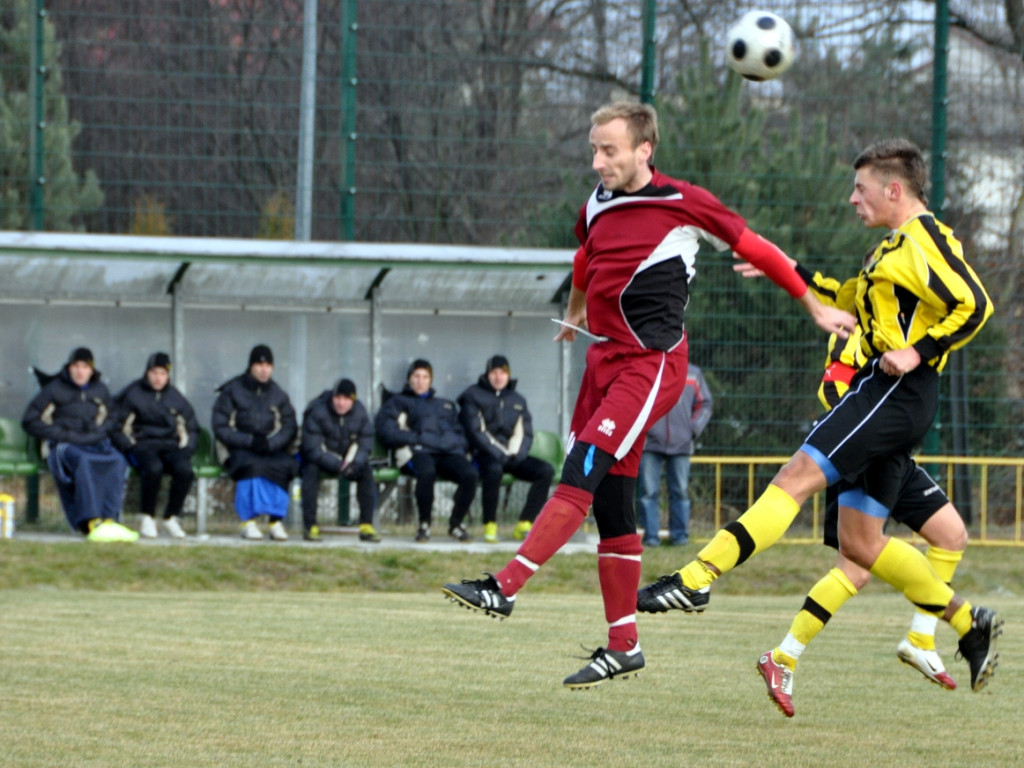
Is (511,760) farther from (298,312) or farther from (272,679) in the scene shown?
(298,312)

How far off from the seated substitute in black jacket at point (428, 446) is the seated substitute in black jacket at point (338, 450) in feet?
0.89

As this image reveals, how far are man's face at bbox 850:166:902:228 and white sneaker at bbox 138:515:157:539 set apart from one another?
866 cm

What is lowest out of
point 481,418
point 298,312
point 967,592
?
point 967,592

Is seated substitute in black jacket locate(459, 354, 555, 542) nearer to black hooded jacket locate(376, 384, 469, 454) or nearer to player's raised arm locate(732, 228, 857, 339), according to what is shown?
black hooded jacket locate(376, 384, 469, 454)

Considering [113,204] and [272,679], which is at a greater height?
[113,204]

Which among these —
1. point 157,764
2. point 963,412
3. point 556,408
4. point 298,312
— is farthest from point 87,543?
point 963,412

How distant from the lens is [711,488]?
1497 centimetres

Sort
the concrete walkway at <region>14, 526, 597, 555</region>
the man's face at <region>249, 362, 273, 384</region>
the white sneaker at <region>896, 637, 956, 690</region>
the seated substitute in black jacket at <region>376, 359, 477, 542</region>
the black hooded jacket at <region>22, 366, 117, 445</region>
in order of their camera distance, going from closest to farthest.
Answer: the white sneaker at <region>896, 637, 956, 690</region>, the concrete walkway at <region>14, 526, 597, 555</region>, the black hooded jacket at <region>22, 366, 117, 445</region>, the seated substitute in black jacket at <region>376, 359, 477, 542</region>, the man's face at <region>249, 362, 273, 384</region>

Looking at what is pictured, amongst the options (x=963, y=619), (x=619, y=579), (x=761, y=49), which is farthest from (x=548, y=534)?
(x=761, y=49)

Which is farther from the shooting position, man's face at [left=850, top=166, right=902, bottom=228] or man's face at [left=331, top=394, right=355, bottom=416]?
man's face at [left=331, top=394, right=355, bottom=416]

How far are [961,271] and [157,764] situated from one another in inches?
147

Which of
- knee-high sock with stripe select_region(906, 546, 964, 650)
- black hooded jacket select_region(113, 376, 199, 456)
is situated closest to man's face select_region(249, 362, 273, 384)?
black hooded jacket select_region(113, 376, 199, 456)

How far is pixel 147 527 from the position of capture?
13.7 metres

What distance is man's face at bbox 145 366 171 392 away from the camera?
13844mm
